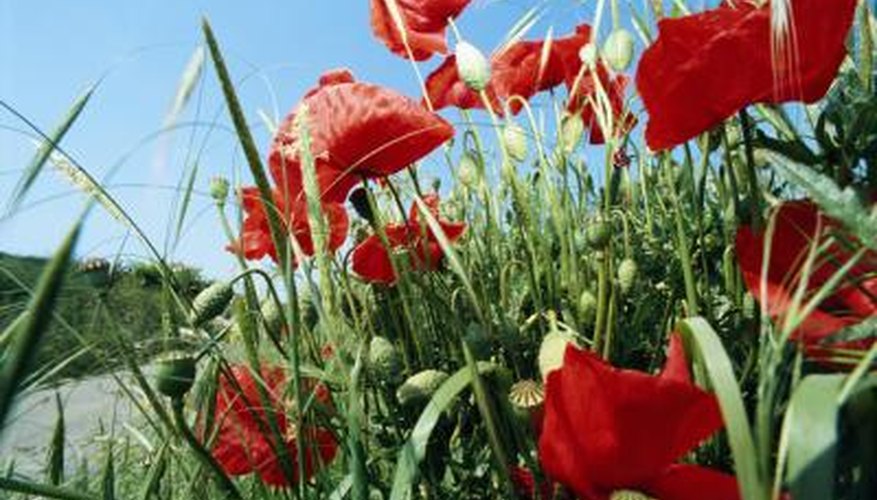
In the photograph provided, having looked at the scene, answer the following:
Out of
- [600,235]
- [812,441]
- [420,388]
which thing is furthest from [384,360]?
[812,441]

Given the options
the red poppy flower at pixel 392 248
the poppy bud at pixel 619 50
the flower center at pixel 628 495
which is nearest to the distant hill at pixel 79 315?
the red poppy flower at pixel 392 248

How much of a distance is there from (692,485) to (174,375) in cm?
27

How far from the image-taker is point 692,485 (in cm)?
49

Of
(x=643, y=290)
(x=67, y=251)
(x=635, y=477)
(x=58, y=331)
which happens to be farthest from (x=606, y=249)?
(x=67, y=251)

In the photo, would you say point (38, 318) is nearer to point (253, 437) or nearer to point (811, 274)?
point (811, 274)

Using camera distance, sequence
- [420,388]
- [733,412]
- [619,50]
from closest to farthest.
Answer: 1. [733,412]
2. [420,388]
3. [619,50]

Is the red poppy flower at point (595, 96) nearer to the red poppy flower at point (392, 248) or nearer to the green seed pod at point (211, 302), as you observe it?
the red poppy flower at point (392, 248)

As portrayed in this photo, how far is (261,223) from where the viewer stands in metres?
0.88

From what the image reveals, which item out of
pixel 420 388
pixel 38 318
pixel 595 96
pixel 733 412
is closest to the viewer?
pixel 38 318

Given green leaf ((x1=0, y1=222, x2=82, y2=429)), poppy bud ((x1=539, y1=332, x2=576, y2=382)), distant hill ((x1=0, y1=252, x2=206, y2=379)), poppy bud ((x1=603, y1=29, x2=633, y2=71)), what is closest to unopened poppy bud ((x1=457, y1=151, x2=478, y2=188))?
poppy bud ((x1=603, y1=29, x2=633, y2=71))

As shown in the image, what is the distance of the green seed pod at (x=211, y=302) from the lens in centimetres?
62

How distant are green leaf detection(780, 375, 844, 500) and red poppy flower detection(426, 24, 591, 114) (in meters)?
0.58

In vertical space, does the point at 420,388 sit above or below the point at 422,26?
below

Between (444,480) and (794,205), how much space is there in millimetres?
332
